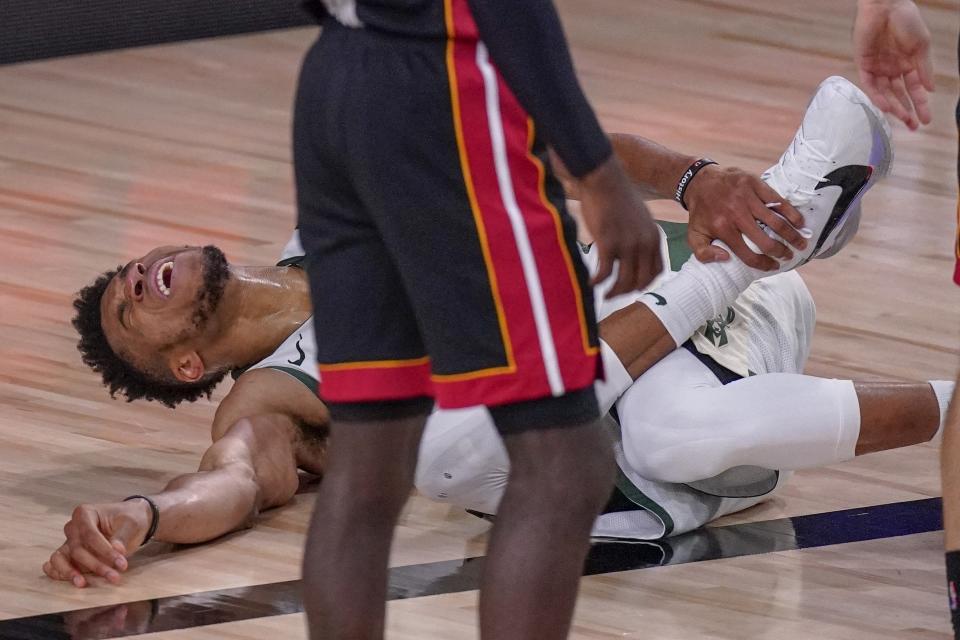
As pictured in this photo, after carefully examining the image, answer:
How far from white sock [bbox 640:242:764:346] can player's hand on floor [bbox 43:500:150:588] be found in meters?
0.73

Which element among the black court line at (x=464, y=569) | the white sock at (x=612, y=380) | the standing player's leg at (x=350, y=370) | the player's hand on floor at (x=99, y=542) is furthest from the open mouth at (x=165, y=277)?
the standing player's leg at (x=350, y=370)

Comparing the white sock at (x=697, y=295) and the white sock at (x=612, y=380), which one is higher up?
the white sock at (x=697, y=295)

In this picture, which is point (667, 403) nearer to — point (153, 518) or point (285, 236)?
point (153, 518)

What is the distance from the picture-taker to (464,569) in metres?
2.27

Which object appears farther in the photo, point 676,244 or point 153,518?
point 676,244

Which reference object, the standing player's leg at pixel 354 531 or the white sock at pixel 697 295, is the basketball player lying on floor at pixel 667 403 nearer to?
the white sock at pixel 697 295

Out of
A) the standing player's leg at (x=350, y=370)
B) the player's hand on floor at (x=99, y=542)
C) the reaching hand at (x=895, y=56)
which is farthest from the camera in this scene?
the player's hand on floor at (x=99, y=542)

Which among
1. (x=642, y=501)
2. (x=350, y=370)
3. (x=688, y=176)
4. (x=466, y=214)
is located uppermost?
(x=466, y=214)

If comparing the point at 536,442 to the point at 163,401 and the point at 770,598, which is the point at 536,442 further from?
the point at 163,401

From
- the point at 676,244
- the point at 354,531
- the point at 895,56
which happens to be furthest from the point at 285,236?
the point at 354,531

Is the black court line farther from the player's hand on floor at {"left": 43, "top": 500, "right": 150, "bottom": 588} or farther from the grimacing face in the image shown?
the grimacing face

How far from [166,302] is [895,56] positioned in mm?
1163

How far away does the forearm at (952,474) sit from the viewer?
1712mm

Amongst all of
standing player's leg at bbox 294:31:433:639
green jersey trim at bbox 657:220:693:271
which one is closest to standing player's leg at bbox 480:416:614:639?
standing player's leg at bbox 294:31:433:639
